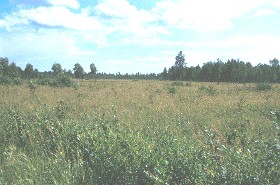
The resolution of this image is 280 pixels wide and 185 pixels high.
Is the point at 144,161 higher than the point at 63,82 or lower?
lower

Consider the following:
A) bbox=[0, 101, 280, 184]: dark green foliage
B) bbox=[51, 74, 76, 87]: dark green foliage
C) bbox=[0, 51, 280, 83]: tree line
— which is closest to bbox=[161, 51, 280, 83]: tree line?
bbox=[0, 51, 280, 83]: tree line

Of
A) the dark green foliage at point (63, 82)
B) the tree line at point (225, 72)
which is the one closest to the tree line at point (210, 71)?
the tree line at point (225, 72)

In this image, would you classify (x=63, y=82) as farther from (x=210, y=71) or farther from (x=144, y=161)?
(x=210, y=71)

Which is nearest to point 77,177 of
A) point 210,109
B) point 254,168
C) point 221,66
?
point 254,168

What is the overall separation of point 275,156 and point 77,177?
2788 millimetres

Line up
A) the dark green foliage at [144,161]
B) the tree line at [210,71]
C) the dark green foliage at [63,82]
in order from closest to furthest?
the dark green foliage at [144,161] < the dark green foliage at [63,82] < the tree line at [210,71]

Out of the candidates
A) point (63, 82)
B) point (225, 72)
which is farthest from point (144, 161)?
point (225, 72)

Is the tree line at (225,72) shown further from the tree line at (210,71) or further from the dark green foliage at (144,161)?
the dark green foliage at (144,161)

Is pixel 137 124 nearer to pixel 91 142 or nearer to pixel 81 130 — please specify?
pixel 81 130

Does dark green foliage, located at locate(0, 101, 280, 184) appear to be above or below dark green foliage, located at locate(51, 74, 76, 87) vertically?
below

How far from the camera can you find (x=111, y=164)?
13.1 ft

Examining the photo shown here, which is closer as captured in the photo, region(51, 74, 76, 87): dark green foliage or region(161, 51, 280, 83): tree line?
region(51, 74, 76, 87): dark green foliage

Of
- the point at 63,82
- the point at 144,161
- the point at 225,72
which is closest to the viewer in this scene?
the point at 144,161

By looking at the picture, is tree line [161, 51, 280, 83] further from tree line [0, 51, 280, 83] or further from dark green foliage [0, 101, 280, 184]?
dark green foliage [0, 101, 280, 184]
